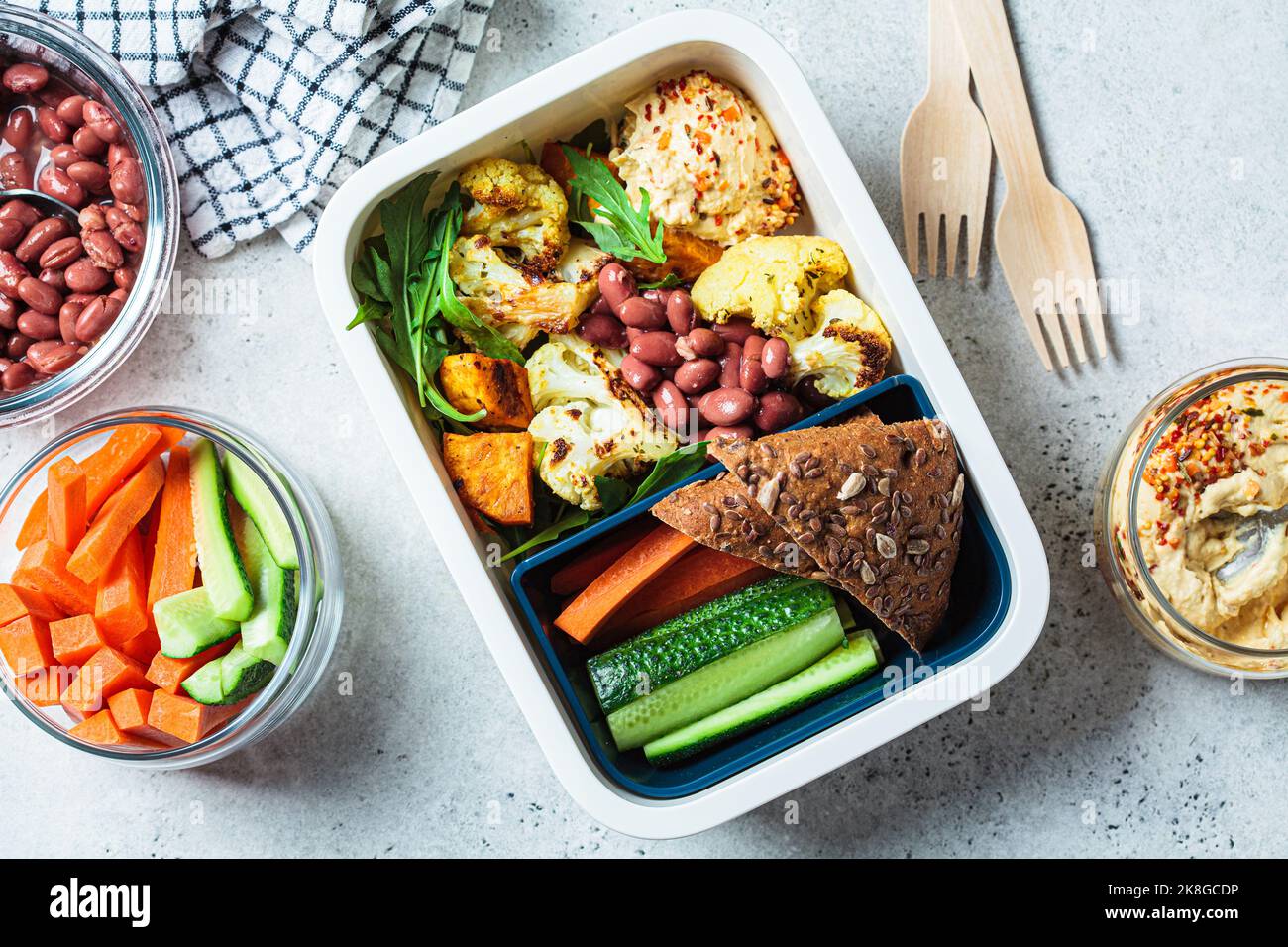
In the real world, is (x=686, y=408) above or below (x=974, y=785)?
above

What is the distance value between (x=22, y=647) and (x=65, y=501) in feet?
0.91

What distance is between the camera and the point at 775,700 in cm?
164

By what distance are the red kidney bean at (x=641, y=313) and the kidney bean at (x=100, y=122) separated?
107 centimetres

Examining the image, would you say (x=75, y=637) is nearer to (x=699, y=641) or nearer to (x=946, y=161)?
(x=699, y=641)

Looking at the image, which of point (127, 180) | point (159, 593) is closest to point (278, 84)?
point (127, 180)

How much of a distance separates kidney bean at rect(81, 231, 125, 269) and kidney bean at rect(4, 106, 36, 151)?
0.91ft

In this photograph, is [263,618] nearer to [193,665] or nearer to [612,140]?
[193,665]

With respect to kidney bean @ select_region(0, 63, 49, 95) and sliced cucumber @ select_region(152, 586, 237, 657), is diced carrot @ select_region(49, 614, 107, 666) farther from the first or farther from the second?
kidney bean @ select_region(0, 63, 49, 95)

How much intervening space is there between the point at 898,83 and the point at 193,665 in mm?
1763

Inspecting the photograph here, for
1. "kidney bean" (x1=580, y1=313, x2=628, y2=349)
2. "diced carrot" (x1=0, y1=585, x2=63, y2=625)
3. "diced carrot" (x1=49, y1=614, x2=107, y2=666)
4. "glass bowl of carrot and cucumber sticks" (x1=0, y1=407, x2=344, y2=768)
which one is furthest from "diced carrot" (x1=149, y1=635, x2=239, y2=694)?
"kidney bean" (x1=580, y1=313, x2=628, y2=349)

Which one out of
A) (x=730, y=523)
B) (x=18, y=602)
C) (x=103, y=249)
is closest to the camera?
(x=730, y=523)

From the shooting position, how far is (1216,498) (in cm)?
166

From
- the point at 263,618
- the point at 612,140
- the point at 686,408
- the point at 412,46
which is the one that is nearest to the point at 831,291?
the point at 686,408

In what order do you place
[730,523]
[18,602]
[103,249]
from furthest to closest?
[103,249] < [18,602] < [730,523]
